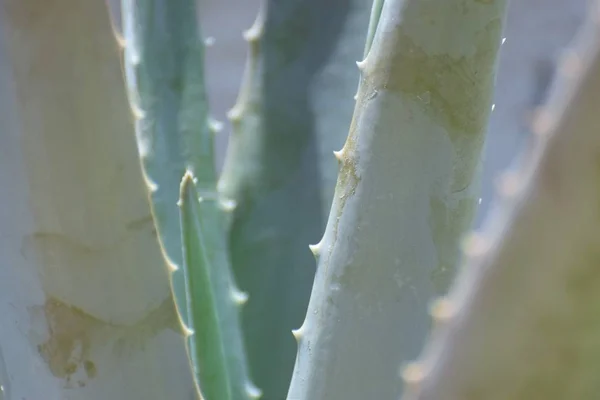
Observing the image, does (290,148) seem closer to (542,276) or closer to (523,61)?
(542,276)

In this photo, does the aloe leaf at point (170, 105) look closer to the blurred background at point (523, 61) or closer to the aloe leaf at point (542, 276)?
the aloe leaf at point (542, 276)

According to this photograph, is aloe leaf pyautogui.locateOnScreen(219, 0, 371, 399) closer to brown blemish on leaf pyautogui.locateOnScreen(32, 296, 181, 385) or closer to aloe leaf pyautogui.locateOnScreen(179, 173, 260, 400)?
aloe leaf pyautogui.locateOnScreen(179, 173, 260, 400)

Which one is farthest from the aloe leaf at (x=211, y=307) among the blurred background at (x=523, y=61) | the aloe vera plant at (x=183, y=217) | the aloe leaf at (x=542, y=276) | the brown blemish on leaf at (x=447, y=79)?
the blurred background at (x=523, y=61)

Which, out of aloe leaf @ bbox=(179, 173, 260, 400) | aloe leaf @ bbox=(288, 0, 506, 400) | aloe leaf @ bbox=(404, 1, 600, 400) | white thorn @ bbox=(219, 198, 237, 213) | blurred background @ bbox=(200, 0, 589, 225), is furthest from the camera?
blurred background @ bbox=(200, 0, 589, 225)

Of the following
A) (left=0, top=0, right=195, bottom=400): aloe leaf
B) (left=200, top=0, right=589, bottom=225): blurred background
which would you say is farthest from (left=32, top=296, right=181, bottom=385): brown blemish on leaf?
(left=200, top=0, right=589, bottom=225): blurred background

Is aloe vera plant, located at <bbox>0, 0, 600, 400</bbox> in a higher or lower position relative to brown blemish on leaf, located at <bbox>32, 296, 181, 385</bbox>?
higher

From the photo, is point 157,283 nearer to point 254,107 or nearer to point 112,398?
point 112,398
